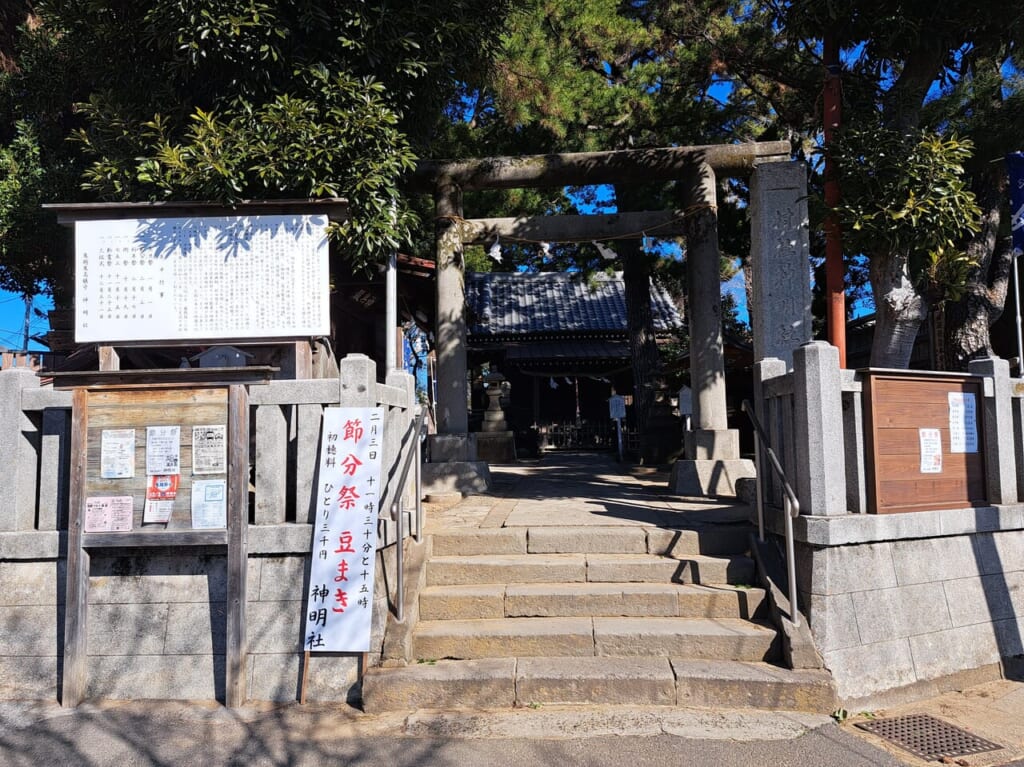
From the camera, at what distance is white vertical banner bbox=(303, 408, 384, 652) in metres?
4.85

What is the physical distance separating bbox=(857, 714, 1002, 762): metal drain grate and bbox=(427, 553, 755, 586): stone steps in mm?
1354

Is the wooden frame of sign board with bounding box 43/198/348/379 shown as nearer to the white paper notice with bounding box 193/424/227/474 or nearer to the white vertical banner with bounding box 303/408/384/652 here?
the white paper notice with bounding box 193/424/227/474

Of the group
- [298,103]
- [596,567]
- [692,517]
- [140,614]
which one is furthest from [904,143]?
[140,614]

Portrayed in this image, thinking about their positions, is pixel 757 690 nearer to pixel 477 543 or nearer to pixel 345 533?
pixel 477 543

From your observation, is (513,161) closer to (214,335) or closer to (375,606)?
(214,335)

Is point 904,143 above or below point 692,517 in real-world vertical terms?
above

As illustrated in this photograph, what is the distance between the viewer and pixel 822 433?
204 inches

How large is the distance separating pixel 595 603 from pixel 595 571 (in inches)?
14.2

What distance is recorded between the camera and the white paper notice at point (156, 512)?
500cm

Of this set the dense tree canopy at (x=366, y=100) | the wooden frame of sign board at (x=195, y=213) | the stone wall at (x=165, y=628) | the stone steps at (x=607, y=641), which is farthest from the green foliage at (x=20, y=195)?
the stone steps at (x=607, y=641)

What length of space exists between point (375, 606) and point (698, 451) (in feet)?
15.5

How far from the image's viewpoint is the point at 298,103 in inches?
252

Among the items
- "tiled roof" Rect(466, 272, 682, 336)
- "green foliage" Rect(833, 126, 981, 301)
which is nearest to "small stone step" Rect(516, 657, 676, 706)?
"green foliage" Rect(833, 126, 981, 301)

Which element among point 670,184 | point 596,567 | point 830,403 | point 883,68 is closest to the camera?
point 830,403
